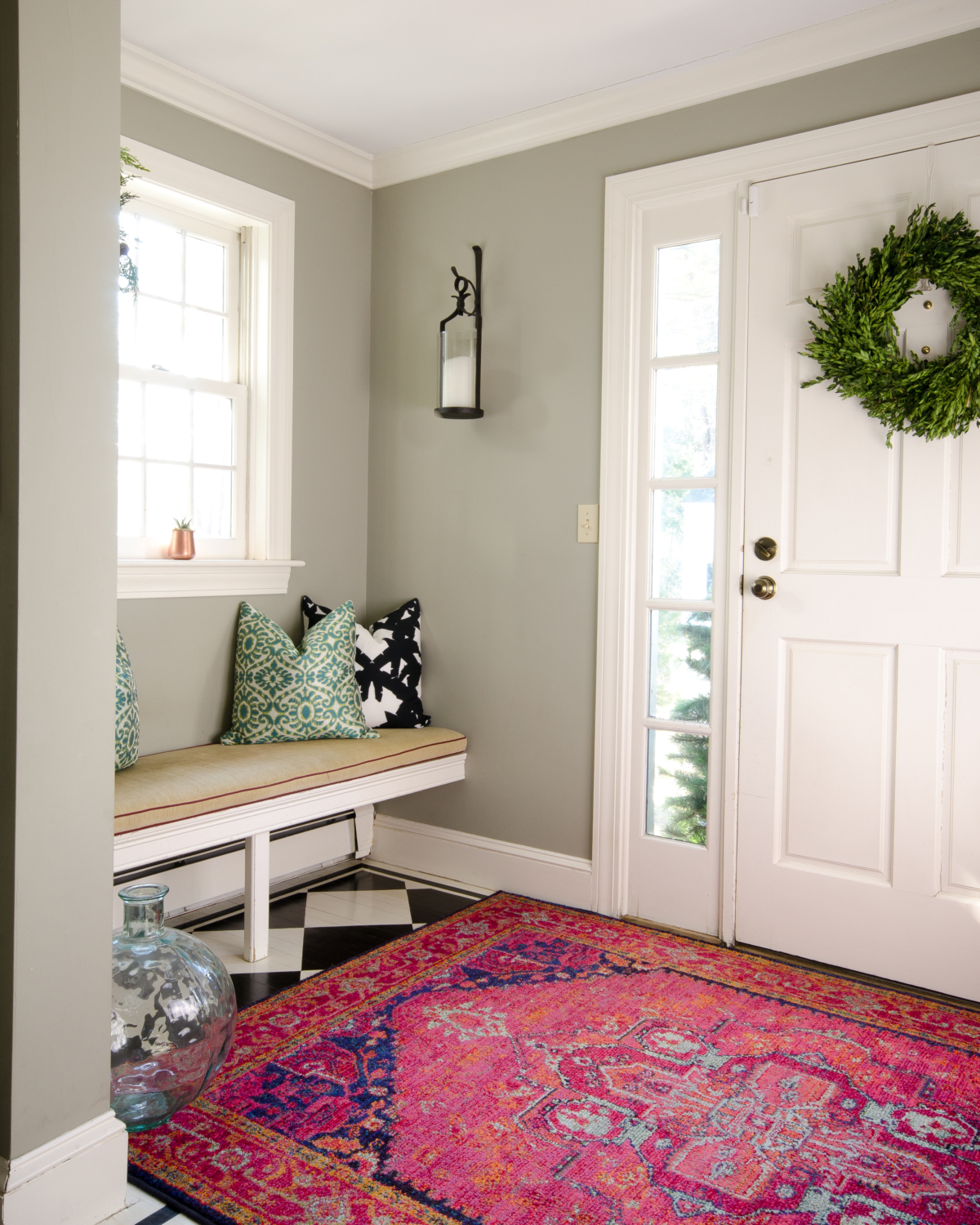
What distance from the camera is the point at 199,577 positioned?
2.97 m

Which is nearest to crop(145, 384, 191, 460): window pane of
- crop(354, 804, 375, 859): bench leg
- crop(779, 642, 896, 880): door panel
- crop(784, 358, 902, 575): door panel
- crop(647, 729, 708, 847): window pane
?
crop(354, 804, 375, 859): bench leg

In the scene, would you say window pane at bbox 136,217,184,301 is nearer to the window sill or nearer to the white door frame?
the window sill

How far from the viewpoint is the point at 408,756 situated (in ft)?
9.99

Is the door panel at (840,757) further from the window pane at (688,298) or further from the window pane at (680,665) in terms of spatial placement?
the window pane at (688,298)

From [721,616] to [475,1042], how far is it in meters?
1.34

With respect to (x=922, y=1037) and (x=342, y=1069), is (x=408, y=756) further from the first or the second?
(x=922, y=1037)

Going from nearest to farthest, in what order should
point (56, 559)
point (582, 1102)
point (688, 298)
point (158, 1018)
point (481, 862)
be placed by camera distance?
point (56, 559) < point (158, 1018) < point (582, 1102) < point (688, 298) < point (481, 862)

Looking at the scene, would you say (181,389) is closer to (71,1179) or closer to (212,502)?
(212,502)

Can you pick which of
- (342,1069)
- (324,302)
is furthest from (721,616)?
(324,302)

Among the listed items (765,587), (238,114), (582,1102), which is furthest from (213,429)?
(582,1102)

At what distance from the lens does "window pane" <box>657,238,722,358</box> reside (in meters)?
2.78

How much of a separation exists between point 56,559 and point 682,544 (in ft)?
6.07

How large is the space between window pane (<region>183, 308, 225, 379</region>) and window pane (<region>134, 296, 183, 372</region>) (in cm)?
3

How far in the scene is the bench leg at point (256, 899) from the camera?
8.47 feet
